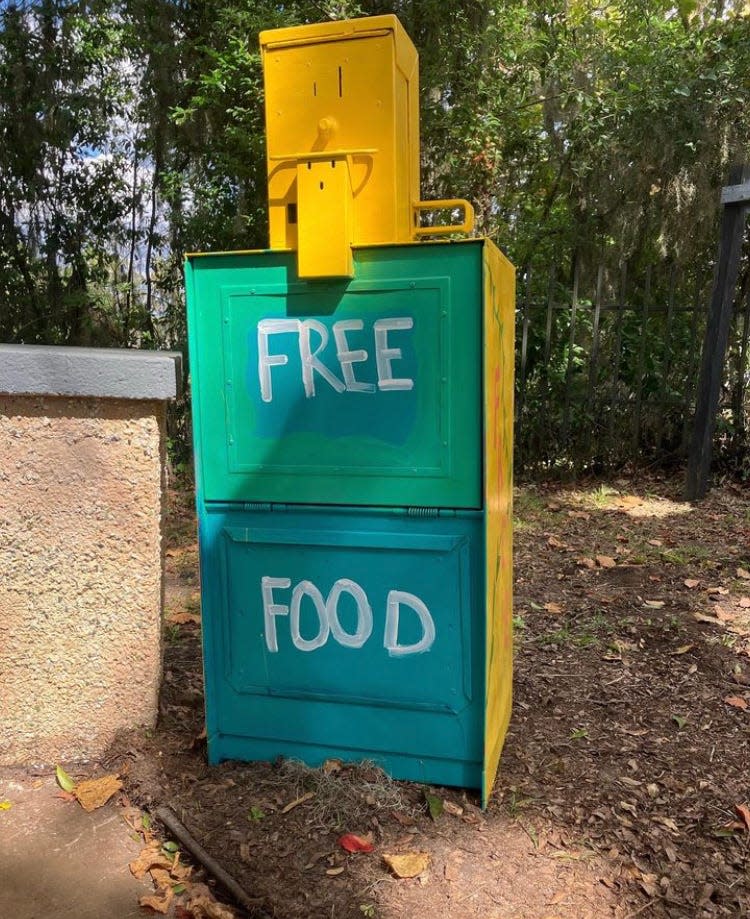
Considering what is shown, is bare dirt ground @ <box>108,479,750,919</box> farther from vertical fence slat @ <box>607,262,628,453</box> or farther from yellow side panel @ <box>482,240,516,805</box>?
vertical fence slat @ <box>607,262,628,453</box>

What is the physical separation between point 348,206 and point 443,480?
816 mm

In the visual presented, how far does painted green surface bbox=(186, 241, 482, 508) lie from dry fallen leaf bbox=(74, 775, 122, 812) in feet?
3.27

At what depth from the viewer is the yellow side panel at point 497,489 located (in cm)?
220

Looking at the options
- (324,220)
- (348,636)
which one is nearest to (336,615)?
(348,636)

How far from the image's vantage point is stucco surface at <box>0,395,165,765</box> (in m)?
2.47

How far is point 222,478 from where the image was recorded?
2389mm

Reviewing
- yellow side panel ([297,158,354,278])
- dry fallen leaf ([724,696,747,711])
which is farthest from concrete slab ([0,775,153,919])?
dry fallen leaf ([724,696,747,711])

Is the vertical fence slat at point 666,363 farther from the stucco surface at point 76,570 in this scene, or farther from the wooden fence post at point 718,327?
the stucco surface at point 76,570

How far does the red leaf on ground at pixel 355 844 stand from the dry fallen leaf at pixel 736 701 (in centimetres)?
171

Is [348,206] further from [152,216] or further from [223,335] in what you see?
[152,216]

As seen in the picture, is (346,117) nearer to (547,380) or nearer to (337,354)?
(337,354)

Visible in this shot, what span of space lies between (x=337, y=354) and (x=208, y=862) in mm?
1459

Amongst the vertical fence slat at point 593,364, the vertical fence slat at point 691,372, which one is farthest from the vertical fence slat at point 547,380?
the vertical fence slat at point 691,372

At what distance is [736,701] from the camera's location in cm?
312
